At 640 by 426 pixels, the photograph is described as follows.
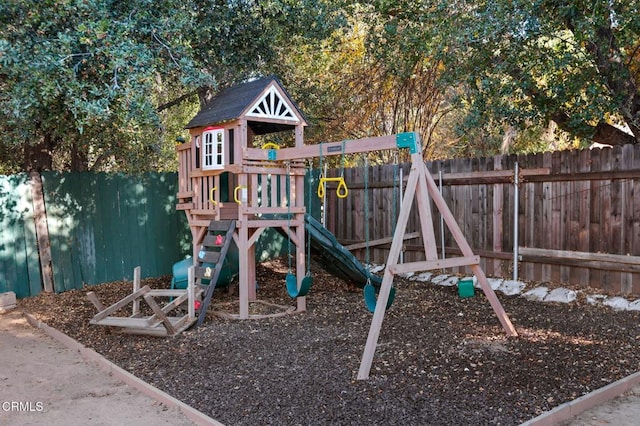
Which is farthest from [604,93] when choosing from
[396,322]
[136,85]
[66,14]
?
[66,14]

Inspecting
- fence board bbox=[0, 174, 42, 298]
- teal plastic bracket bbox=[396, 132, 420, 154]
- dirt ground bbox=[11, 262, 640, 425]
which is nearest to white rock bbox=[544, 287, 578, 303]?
dirt ground bbox=[11, 262, 640, 425]

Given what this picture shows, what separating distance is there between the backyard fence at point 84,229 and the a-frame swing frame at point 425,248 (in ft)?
17.9

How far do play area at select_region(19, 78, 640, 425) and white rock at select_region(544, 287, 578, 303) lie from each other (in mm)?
81

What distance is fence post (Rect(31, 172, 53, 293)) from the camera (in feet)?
25.2

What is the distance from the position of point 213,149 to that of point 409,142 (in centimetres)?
284

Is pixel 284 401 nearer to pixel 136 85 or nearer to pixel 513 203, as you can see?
pixel 136 85

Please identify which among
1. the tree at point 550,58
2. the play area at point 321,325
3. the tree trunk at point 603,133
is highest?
the tree at point 550,58

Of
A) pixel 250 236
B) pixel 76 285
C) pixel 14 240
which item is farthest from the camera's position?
pixel 76 285

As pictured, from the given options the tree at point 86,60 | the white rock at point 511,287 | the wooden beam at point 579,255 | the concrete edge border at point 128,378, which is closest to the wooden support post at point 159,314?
the concrete edge border at point 128,378

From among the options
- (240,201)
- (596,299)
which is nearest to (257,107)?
(240,201)

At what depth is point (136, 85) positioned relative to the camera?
571cm

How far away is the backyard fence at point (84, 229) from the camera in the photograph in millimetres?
7520

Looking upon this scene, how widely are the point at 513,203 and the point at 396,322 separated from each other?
2.85 meters

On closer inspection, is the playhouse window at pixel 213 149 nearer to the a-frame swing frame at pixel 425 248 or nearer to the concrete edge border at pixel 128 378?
the concrete edge border at pixel 128 378
